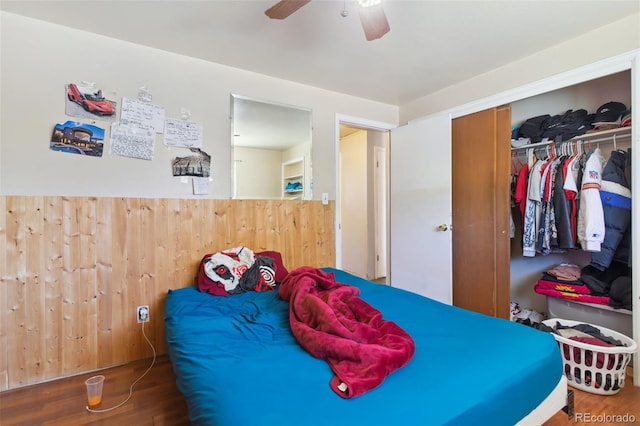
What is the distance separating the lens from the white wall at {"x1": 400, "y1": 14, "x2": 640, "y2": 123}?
2.01 meters

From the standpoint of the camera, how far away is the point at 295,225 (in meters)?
2.92

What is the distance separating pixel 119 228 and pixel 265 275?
3.62ft

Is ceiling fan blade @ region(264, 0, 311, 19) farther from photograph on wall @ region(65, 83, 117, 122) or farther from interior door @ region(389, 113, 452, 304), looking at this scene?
interior door @ region(389, 113, 452, 304)

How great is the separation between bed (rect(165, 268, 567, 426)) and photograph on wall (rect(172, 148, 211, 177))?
1.21m

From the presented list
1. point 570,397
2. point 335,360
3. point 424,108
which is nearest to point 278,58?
point 424,108

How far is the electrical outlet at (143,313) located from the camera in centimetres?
224

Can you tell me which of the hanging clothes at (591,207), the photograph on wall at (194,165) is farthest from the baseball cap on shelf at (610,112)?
the photograph on wall at (194,165)

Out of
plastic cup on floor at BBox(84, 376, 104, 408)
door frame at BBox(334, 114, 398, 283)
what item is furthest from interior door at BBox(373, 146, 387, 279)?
plastic cup on floor at BBox(84, 376, 104, 408)

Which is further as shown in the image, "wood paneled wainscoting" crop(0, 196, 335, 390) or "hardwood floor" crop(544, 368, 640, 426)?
"wood paneled wainscoting" crop(0, 196, 335, 390)

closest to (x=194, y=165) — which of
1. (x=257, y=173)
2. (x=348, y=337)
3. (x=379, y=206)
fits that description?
A: (x=257, y=173)

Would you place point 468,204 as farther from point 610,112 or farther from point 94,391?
point 94,391

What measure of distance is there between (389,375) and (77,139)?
241 centimetres

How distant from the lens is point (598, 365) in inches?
71.4

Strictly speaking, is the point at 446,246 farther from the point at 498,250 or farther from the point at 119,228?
the point at 119,228
